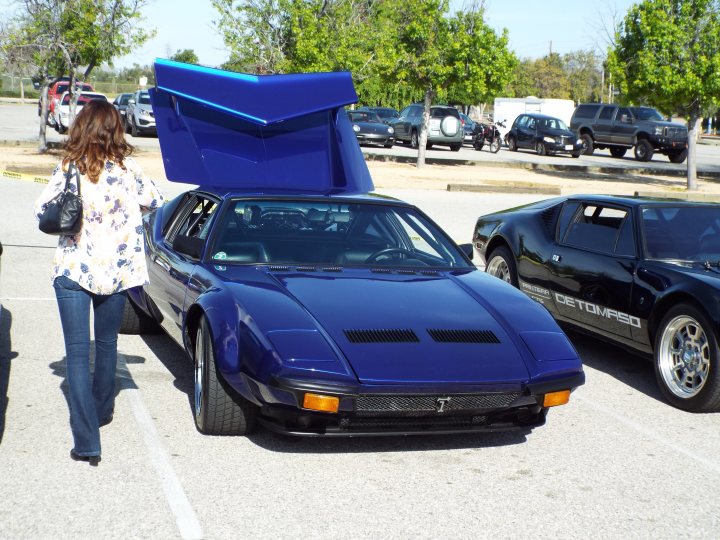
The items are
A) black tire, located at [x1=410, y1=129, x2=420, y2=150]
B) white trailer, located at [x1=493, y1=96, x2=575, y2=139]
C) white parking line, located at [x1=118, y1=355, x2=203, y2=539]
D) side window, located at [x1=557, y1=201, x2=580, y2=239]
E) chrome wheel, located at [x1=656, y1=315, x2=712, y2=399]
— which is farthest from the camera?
white trailer, located at [x1=493, y1=96, x2=575, y2=139]

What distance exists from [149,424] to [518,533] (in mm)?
2177

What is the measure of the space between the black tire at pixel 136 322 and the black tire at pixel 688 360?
3570mm

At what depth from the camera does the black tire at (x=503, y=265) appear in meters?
8.59

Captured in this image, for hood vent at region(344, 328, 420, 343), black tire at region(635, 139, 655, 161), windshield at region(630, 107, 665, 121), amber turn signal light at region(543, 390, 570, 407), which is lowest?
black tire at region(635, 139, 655, 161)

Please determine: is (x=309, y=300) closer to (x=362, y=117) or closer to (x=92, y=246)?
(x=92, y=246)

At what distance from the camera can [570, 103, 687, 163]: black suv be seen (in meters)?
37.8

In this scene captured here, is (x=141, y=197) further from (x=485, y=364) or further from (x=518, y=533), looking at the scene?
(x=518, y=533)

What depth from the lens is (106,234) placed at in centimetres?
473

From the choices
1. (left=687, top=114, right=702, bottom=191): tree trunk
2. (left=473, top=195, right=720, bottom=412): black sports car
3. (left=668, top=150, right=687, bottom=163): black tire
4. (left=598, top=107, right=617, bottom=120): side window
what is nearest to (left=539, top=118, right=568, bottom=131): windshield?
(left=598, top=107, right=617, bottom=120): side window

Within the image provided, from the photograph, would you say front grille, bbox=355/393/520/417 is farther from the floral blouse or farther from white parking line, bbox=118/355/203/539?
the floral blouse

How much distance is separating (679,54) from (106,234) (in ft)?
76.3

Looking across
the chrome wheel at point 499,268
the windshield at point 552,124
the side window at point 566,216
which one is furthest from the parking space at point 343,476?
the windshield at point 552,124

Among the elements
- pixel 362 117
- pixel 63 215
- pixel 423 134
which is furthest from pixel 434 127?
pixel 63 215

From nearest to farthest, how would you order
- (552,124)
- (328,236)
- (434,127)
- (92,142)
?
(92,142) → (328,236) → (434,127) → (552,124)
